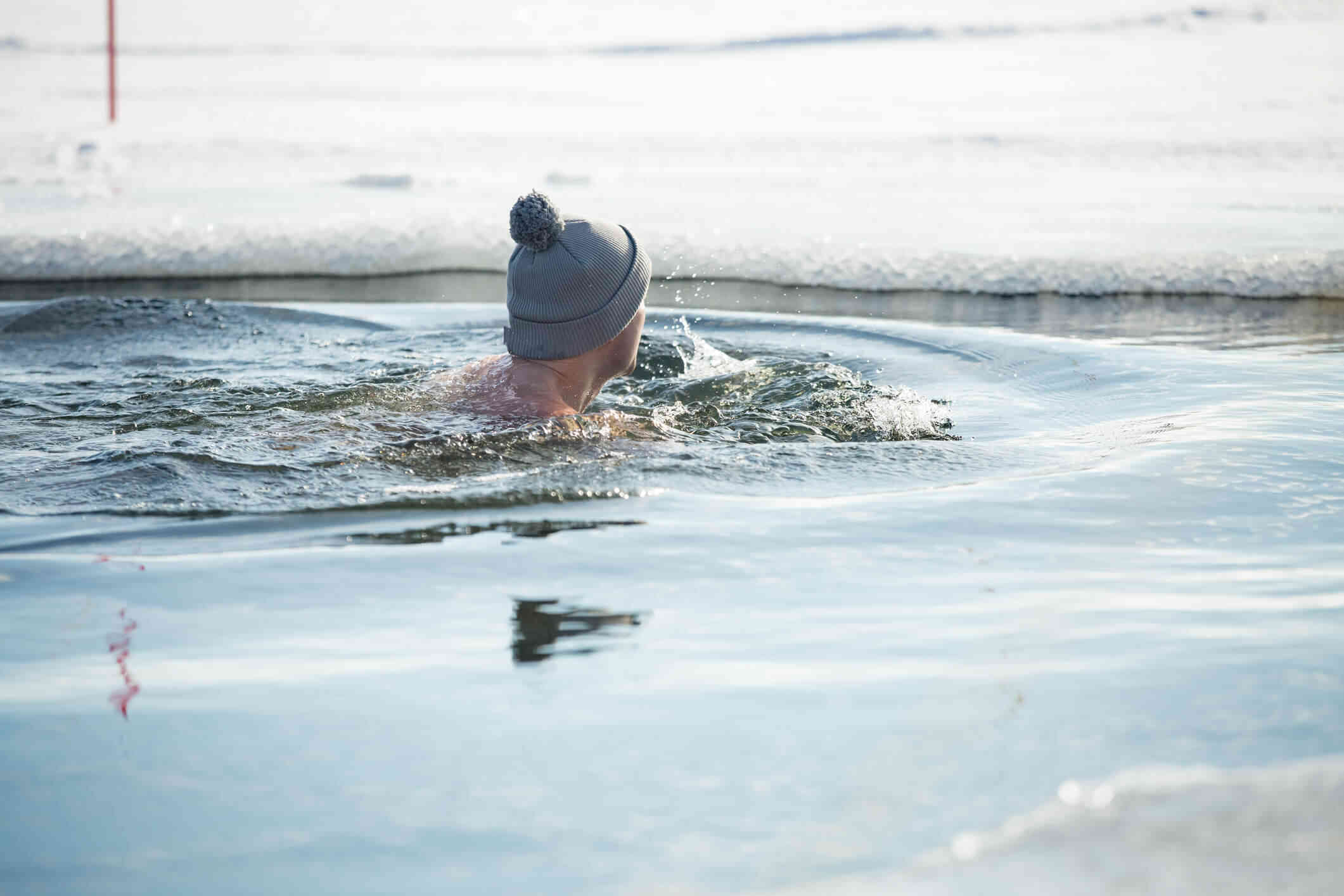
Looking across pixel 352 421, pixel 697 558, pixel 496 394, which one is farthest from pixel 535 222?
pixel 697 558

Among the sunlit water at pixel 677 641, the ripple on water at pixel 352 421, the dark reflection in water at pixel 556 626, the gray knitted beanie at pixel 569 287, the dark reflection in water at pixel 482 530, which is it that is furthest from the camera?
the gray knitted beanie at pixel 569 287

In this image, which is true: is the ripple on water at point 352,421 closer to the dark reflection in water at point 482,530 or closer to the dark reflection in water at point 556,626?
the dark reflection in water at point 482,530

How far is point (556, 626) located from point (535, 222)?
1667mm

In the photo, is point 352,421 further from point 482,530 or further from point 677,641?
point 677,641

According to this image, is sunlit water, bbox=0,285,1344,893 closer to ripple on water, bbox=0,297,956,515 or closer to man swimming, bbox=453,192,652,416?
ripple on water, bbox=0,297,956,515

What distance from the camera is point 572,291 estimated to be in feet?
11.9

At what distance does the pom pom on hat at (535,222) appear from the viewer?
3.49m

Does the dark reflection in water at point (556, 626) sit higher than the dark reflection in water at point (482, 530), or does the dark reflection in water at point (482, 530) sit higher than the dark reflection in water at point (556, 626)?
the dark reflection in water at point (482, 530)

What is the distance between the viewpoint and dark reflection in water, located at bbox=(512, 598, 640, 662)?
2004 mm

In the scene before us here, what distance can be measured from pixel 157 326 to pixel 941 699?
3.90 meters

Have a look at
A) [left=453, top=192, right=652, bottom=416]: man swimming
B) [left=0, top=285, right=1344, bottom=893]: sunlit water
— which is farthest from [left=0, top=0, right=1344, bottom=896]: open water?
[left=453, top=192, right=652, bottom=416]: man swimming

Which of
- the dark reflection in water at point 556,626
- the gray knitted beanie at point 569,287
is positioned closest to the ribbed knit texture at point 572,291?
the gray knitted beanie at point 569,287

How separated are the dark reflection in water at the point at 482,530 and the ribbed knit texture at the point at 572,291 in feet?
3.63

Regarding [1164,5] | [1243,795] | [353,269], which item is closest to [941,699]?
[1243,795]
